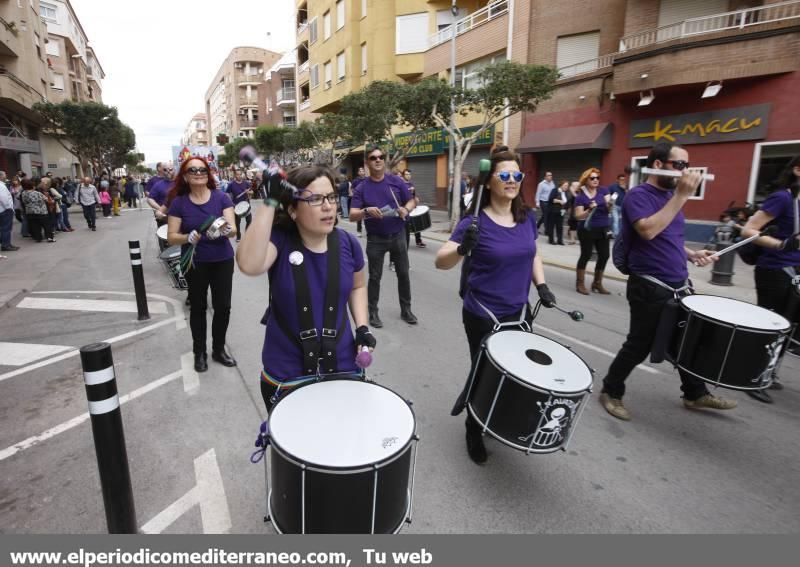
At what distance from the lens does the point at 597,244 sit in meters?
7.74

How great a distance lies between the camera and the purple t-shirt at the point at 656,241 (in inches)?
129

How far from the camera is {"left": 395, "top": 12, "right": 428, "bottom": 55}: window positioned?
2491 cm

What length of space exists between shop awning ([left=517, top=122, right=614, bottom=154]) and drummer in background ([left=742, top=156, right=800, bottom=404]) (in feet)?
41.4

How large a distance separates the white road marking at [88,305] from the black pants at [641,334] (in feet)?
18.7

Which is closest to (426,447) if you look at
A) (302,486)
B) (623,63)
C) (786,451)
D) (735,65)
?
(302,486)

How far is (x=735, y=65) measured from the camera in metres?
12.2

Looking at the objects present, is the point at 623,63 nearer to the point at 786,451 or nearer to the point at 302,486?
the point at 786,451

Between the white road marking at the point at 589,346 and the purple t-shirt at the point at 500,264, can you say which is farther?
the white road marking at the point at 589,346

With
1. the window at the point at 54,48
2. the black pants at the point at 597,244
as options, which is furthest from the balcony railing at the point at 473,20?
the window at the point at 54,48

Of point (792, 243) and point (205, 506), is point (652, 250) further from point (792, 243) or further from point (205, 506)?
point (205, 506)

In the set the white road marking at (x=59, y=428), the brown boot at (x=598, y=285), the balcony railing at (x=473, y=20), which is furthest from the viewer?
the balcony railing at (x=473, y=20)

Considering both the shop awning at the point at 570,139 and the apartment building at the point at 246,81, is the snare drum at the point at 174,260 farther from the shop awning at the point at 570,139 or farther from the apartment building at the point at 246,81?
the apartment building at the point at 246,81

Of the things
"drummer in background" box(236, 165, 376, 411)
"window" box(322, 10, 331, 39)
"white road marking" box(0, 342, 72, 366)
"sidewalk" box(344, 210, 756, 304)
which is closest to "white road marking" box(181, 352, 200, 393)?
"white road marking" box(0, 342, 72, 366)
